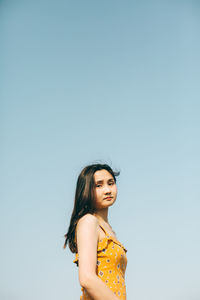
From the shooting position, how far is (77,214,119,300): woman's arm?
319 centimetres

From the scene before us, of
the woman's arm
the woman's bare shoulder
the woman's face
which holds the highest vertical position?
the woman's face

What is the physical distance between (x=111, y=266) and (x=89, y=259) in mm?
314

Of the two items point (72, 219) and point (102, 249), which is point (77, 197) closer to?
point (72, 219)

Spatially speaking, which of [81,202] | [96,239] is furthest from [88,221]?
[81,202]

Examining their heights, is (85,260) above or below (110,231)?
below

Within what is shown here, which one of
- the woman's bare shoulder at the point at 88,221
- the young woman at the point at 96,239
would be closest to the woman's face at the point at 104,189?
the young woman at the point at 96,239

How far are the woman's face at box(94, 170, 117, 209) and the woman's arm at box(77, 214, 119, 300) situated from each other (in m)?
0.29

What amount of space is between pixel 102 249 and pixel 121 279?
1.08ft

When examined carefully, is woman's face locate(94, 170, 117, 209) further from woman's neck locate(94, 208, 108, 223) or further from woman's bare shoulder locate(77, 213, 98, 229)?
woman's bare shoulder locate(77, 213, 98, 229)

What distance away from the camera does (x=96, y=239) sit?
3.52 metres

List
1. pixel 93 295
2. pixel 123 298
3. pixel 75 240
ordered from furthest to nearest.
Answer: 1. pixel 75 240
2. pixel 123 298
3. pixel 93 295

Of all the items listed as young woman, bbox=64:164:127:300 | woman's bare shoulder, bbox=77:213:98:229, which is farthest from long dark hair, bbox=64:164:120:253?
woman's bare shoulder, bbox=77:213:98:229

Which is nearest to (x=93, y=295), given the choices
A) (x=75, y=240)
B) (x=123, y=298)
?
(x=123, y=298)

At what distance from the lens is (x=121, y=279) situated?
362 cm
